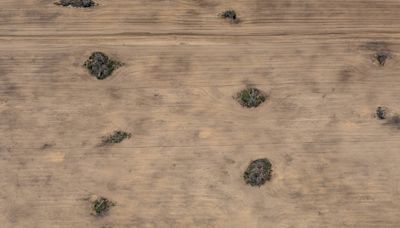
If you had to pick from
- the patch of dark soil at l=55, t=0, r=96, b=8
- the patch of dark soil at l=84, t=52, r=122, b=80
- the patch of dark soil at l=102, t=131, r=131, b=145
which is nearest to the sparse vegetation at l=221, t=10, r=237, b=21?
the patch of dark soil at l=84, t=52, r=122, b=80

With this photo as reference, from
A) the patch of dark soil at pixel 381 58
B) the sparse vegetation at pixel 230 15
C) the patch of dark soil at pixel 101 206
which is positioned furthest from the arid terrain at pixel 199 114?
the sparse vegetation at pixel 230 15

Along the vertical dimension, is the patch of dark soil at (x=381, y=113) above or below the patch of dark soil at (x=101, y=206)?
above

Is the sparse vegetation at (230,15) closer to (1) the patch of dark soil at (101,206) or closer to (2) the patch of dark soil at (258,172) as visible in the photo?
(2) the patch of dark soil at (258,172)

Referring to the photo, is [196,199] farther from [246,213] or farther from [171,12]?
[171,12]

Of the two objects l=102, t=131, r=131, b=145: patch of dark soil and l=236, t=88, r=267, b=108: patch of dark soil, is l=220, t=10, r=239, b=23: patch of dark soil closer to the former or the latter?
l=236, t=88, r=267, b=108: patch of dark soil

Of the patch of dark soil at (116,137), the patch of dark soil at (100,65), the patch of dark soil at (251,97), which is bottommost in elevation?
the patch of dark soil at (116,137)

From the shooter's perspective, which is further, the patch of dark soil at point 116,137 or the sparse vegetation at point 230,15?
the sparse vegetation at point 230,15
